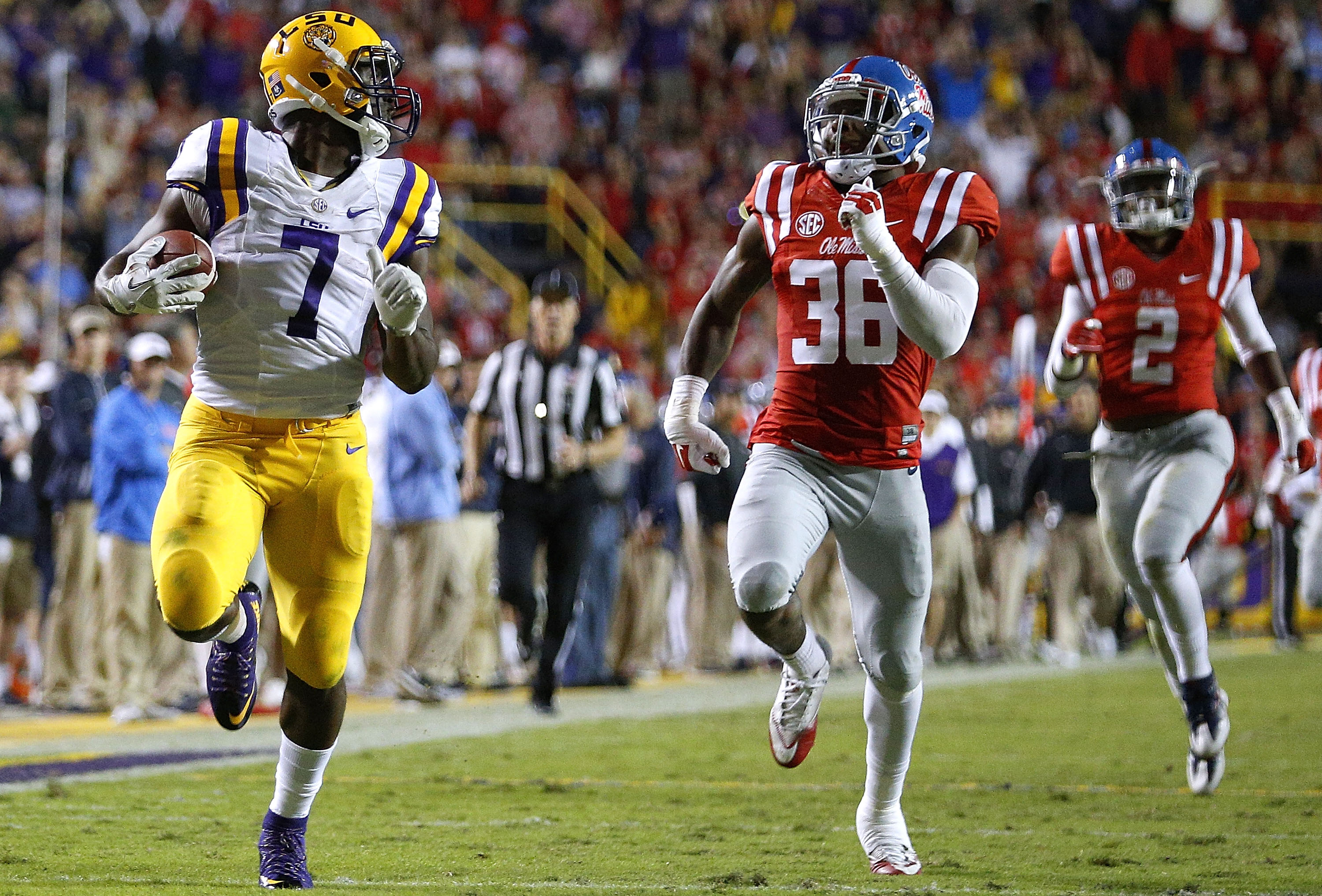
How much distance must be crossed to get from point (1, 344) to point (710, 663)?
508 cm

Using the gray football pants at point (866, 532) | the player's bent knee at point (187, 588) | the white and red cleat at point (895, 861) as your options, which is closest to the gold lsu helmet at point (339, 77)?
the player's bent knee at point (187, 588)

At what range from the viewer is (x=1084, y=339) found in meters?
5.84

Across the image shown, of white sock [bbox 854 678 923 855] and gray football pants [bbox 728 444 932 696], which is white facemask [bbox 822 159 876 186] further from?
white sock [bbox 854 678 923 855]

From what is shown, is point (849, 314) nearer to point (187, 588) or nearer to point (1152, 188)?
point (187, 588)

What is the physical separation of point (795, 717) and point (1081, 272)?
8.21 ft

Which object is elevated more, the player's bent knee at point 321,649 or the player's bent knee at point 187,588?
the player's bent knee at point 187,588

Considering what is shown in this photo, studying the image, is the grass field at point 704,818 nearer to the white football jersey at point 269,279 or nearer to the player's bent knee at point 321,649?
the player's bent knee at point 321,649

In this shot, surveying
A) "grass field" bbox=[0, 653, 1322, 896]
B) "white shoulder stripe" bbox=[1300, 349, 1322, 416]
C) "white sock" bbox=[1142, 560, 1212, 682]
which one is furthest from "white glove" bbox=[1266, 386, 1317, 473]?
"white shoulder stripe" bbox=[1300, 349, 1322, 416]

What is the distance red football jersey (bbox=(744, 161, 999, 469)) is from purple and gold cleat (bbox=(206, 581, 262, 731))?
1.36 m

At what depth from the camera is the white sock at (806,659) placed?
4418 mm

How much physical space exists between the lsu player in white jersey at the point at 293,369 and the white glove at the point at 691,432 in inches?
26.6

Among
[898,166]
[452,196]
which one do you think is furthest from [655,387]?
[898,166]

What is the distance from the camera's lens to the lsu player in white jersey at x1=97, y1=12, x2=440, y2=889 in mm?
3980

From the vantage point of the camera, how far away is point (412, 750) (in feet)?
23.3
